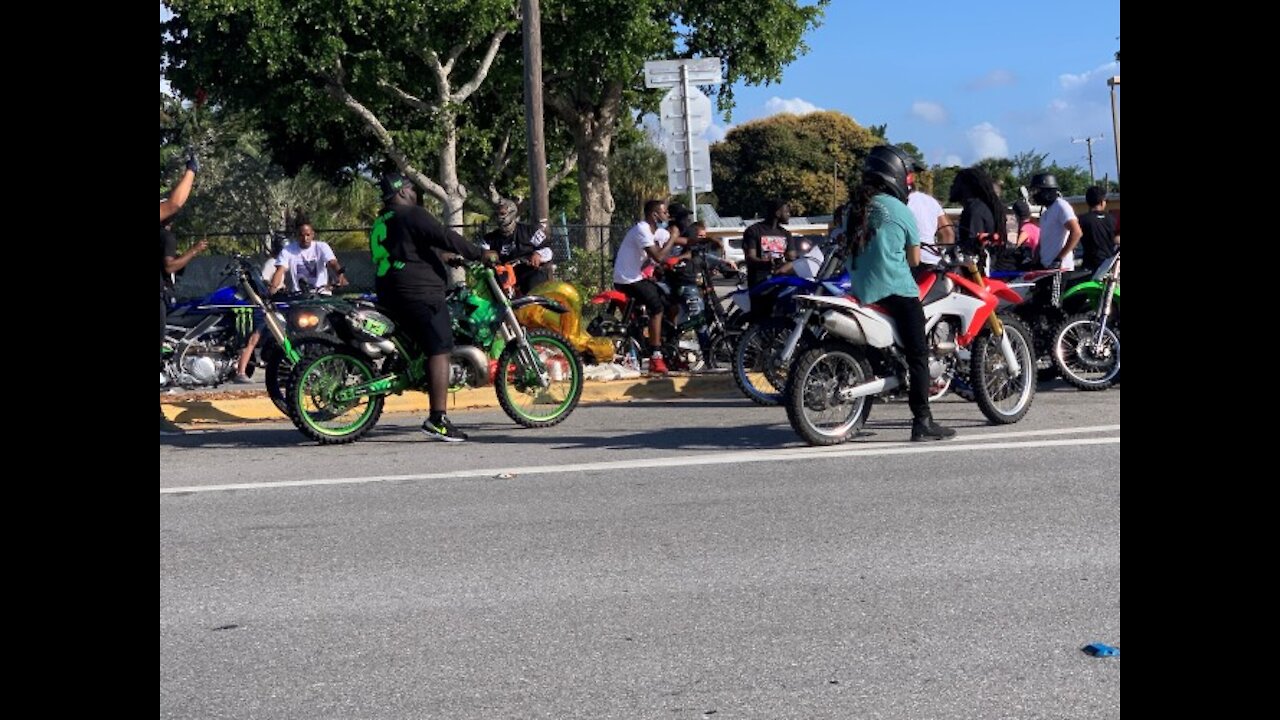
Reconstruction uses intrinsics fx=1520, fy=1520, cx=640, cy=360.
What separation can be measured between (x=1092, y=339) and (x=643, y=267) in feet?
15.6

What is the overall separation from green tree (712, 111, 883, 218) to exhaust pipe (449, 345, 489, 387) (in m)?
69.8

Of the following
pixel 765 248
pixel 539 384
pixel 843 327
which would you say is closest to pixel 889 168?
pixel 843 327

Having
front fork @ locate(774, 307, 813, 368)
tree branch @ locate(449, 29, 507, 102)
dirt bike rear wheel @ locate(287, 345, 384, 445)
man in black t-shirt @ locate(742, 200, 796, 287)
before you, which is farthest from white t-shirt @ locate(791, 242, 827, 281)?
tree branch @ locate(449, 29, 507, 102)

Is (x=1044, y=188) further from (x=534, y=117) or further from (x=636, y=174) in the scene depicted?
(x=636, y=174)

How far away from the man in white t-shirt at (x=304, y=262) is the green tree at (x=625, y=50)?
17.9 metres

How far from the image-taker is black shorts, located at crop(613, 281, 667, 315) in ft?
50.6

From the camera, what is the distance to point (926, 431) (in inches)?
400

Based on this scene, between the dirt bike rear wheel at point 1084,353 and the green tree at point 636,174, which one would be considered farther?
the green tree at point 636,174

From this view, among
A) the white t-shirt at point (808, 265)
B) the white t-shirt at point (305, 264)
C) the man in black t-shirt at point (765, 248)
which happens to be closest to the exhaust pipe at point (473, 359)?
the white t-shirt at point (808, 265)

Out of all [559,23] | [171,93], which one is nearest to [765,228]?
[559,23]

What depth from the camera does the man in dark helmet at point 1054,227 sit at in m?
13.2

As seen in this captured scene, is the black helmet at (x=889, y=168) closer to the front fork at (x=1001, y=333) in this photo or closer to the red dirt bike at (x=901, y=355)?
the red dirt bike at (x=901, y=355)

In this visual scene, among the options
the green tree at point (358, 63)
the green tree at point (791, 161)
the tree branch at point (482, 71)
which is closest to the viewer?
the green tree at point (358, 63)

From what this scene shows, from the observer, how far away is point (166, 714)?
16.0 feet
